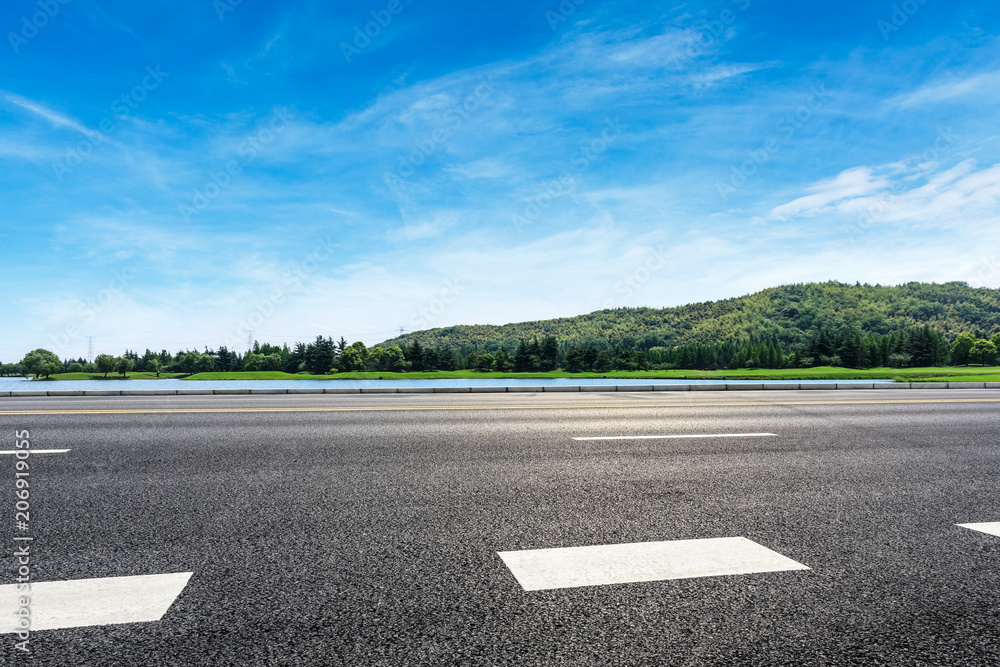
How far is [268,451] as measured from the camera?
7238 millimetres

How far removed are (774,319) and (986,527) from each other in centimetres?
15479

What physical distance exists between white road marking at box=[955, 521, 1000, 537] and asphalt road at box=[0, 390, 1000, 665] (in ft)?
0.37

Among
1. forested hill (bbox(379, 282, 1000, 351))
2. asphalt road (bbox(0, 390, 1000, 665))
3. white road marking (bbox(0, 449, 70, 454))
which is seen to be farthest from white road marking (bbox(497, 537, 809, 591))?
forested hill (bbox(379, 282, 1000, 351))

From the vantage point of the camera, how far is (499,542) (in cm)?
375

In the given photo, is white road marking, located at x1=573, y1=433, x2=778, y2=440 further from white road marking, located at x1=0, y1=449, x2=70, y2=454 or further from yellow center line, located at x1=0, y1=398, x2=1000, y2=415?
white road marking, located at x1=0, y1=449, x2=70, y2=454

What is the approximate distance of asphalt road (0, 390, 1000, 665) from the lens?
244 centimetres

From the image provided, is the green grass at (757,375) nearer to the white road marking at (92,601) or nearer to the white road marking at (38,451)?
the white road marking at (38,451)

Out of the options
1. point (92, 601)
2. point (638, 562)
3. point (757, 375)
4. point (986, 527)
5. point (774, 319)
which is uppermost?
point (774, 319)

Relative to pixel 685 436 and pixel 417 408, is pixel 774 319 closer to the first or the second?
pixel 417 408

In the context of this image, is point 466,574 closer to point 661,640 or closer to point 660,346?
point 661,640

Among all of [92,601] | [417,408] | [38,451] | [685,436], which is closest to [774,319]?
[417,408]

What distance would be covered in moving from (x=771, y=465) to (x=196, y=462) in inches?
265

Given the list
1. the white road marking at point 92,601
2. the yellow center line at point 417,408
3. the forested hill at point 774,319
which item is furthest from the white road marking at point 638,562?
the forested hill at point 774,319

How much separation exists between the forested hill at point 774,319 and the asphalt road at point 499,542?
4683 inches
